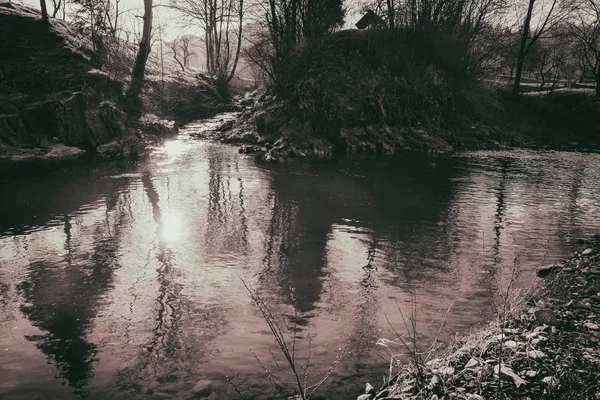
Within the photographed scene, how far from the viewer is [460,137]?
27.3 m

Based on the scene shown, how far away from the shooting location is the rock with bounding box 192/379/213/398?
4438 mm

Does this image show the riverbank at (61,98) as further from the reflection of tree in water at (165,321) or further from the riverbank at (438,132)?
the reflection of tree in water at (165,321)

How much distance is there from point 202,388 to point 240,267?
3.46 meters

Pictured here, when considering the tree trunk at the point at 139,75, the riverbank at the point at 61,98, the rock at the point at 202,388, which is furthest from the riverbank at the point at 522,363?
the tree trunk at the point at 139,75

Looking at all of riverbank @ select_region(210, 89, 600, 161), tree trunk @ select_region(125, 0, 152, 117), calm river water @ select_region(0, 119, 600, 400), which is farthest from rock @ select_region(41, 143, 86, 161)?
riverbank @ select_region(210, 89, 600, 161)

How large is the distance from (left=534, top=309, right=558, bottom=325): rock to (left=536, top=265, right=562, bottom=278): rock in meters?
2.59

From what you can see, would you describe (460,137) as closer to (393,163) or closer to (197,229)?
(393,163)

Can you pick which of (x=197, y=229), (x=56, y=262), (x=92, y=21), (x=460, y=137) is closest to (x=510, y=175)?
(x=460, y=137)

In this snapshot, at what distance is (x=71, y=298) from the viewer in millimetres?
6488

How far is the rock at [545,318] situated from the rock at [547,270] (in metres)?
2.59

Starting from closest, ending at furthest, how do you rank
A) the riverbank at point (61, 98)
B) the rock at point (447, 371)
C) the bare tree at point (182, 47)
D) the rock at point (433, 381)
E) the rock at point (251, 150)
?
the rock at point (433, 381) < the rock at point (447, 371) < the riverbank at point (61, 98) < the rock at point (251, 150) < the bare tree at point (182, 47)

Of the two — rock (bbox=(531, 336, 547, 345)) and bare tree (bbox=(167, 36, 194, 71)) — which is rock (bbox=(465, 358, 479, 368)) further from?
bare tree (bbox=(167, 36, 194, 71))

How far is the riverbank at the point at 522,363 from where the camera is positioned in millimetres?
3646

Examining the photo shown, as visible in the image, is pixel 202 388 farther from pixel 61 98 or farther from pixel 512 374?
pixel 61 98
